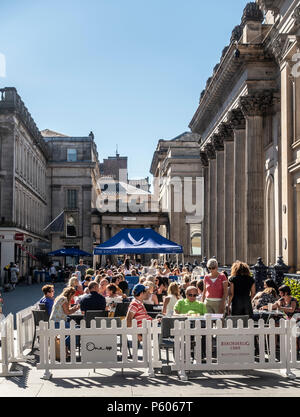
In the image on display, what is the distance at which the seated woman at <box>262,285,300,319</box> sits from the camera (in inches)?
539

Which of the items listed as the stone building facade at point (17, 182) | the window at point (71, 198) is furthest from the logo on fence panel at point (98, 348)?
the window at point (71, 198)

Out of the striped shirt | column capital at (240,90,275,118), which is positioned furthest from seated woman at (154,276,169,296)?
column capital at (240,90,275,118)

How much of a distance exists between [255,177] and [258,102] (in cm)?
307

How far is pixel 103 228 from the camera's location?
80.3 m

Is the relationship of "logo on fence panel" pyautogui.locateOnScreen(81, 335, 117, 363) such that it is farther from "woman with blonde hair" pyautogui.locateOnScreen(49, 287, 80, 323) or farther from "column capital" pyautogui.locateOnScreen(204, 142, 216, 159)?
"column capital" pyautogui.locateOnScreen(204, 142, 216, 159)

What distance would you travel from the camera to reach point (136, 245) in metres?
24.3

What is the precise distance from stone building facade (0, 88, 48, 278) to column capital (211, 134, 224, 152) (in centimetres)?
1639

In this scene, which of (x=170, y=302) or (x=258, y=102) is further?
(x=258, y=102)

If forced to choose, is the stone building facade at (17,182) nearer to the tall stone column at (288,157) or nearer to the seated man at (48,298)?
the tall stone column at (288,157)

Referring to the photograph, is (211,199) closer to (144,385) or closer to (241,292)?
(241,292)

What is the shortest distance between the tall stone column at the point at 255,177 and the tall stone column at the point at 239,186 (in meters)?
2.42

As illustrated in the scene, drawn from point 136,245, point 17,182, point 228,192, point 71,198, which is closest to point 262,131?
point 228,192

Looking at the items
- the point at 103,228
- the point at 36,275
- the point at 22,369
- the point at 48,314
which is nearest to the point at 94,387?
the point at 22,369
